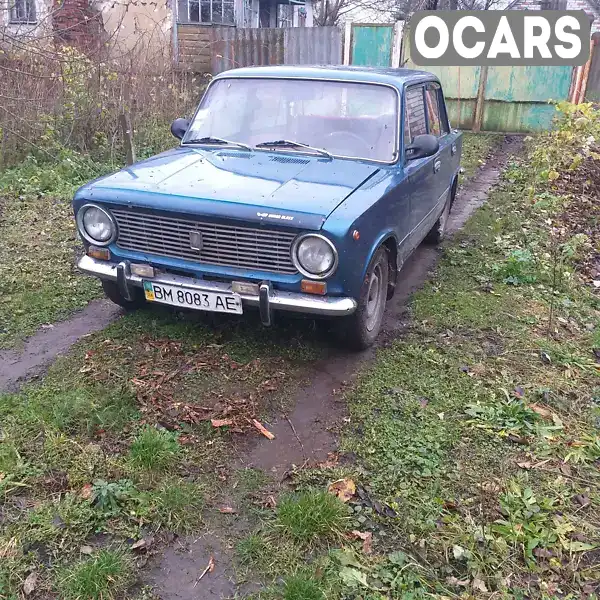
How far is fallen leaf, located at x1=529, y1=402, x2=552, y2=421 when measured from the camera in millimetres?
3719

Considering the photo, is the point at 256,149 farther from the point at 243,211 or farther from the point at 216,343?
the point at 216,343

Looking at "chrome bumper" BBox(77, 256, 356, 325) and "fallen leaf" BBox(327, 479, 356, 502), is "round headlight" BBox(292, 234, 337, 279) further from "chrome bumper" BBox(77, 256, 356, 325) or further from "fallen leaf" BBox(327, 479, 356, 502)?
"fallen leaf" BBox(327, 479, 356, 502)

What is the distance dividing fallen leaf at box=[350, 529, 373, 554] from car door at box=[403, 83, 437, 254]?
260 centimetres

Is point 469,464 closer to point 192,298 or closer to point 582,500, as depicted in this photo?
point 582,500

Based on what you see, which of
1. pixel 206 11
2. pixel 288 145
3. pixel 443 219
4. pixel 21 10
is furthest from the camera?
pixel 206 11

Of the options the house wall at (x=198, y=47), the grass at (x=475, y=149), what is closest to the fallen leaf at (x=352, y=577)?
the grass at (x=475, y=149)

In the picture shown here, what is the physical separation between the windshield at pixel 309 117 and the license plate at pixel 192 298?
1404 mm

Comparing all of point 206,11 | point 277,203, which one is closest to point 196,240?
point 277,203

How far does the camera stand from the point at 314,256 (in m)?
3.60

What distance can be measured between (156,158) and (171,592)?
3.22m

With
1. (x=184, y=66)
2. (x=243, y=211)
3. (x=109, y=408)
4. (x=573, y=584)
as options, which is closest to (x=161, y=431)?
(x=109, y=408)

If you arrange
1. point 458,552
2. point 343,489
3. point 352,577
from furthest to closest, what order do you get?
point 343,489
point 458,552
point 352,577

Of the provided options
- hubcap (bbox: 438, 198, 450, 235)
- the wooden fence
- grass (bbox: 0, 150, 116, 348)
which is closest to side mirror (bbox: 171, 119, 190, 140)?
grass (bbox: 0, 150, 116, 348)

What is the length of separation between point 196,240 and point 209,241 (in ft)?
0.27
